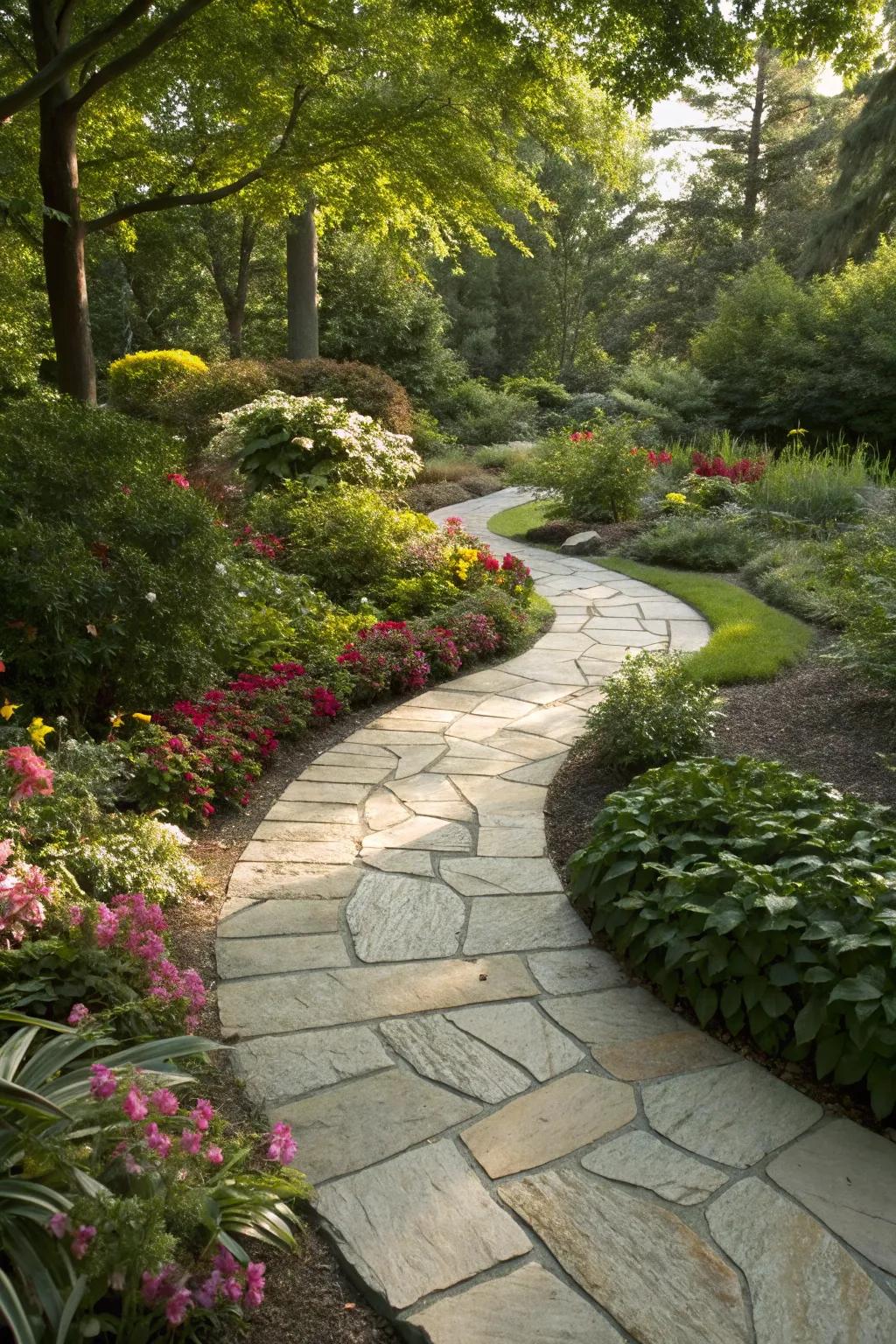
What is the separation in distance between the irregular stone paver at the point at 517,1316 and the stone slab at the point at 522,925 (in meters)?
1.26

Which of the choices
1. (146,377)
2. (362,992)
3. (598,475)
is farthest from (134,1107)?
(146,377)

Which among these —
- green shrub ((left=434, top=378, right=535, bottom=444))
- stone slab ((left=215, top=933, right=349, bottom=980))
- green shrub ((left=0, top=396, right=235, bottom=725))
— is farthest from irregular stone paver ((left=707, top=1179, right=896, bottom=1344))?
green shrub ((left=434, top=378, right=535, bottom=444))

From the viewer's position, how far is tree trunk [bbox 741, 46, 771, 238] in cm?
2572

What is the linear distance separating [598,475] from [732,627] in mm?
4550

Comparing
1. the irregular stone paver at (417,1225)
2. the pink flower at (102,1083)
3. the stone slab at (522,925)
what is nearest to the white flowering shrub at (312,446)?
the stone slab at (522,925)

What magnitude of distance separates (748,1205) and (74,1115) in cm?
145

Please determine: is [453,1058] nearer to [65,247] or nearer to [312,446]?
[312,446]

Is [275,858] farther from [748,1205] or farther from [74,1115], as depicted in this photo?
[748,1205]

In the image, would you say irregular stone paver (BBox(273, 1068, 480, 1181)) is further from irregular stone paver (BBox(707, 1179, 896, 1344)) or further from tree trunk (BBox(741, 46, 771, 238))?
tree trunk (BBox(741, 46, 771, 238))

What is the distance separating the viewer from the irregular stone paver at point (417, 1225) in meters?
1.88

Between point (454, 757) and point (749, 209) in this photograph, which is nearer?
point (454, 757)

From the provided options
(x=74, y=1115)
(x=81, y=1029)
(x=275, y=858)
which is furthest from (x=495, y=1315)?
(x=275, y=858)

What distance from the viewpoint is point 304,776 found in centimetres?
452

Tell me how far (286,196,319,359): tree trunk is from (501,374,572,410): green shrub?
664cm
